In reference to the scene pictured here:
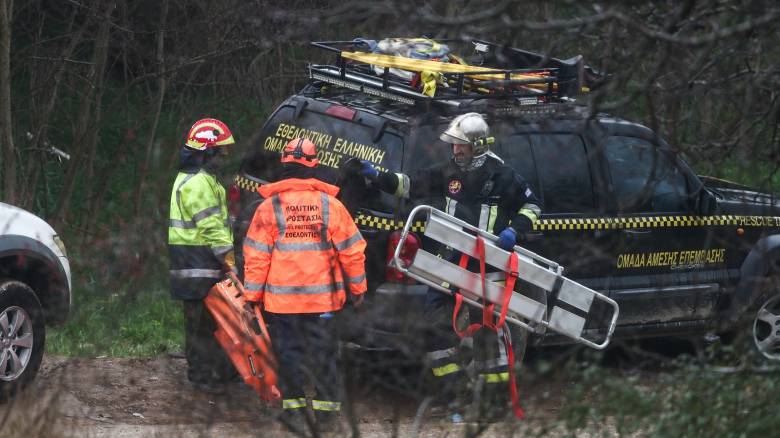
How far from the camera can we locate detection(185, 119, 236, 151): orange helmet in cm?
794

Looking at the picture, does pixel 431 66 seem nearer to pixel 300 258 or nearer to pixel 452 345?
pixel 300 258

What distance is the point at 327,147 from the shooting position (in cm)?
796

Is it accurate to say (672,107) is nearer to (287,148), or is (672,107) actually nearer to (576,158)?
(287,148)

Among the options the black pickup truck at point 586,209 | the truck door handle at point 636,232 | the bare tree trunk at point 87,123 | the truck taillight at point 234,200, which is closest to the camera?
the black pickup truck at point 586,209

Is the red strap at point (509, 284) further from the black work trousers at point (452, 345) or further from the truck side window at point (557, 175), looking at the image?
the truck side window at point (557, 175)

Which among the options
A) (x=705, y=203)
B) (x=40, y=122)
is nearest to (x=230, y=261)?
(x=705, y=203)

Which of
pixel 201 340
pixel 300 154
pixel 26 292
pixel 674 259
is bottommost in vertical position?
pixel 201 340

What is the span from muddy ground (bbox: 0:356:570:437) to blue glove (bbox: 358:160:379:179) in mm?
1190

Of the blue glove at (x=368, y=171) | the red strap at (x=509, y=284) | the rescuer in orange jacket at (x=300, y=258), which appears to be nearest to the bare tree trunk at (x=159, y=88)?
the blue glove at (x=368, y=171)

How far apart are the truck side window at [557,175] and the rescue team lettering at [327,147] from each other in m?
1.02

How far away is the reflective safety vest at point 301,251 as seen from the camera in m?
7.00

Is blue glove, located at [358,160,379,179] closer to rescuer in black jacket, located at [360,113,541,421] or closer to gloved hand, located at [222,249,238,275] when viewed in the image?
rescuer in black jacket, located at [360,113,541,421]

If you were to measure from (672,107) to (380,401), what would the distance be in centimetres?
370

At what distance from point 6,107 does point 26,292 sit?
3.79 meters
